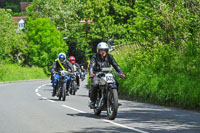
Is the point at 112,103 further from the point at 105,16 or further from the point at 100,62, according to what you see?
the point at 105,16

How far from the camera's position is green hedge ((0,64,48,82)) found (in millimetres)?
47688

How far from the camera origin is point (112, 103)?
34.5 feet

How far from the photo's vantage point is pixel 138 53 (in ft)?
68.8

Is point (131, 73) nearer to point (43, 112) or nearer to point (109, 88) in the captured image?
point (43, 112)

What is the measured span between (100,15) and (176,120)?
52.2m

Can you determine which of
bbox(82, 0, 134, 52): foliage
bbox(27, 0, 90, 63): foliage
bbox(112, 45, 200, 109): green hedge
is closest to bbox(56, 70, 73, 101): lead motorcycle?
bbox(112, 45, 200, 109): green hedge

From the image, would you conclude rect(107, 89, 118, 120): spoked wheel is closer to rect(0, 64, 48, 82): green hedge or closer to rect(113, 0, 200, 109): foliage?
rect(113, 0, 200, 109): foliage

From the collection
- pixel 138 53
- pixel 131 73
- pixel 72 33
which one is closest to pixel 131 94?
pixel 131 73

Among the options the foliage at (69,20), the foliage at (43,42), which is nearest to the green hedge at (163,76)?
the foliage at (43,42)

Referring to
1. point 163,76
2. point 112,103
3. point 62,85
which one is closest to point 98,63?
point 112,103

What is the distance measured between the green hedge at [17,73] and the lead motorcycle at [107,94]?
35.1 meters

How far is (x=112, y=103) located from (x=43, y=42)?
5433 centimetres

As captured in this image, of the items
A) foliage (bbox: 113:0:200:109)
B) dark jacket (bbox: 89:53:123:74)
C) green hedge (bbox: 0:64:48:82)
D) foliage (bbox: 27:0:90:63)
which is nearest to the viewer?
dark jacket (bbox: 89:53:123:74)

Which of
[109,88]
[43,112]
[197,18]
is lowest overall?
[43,112]
